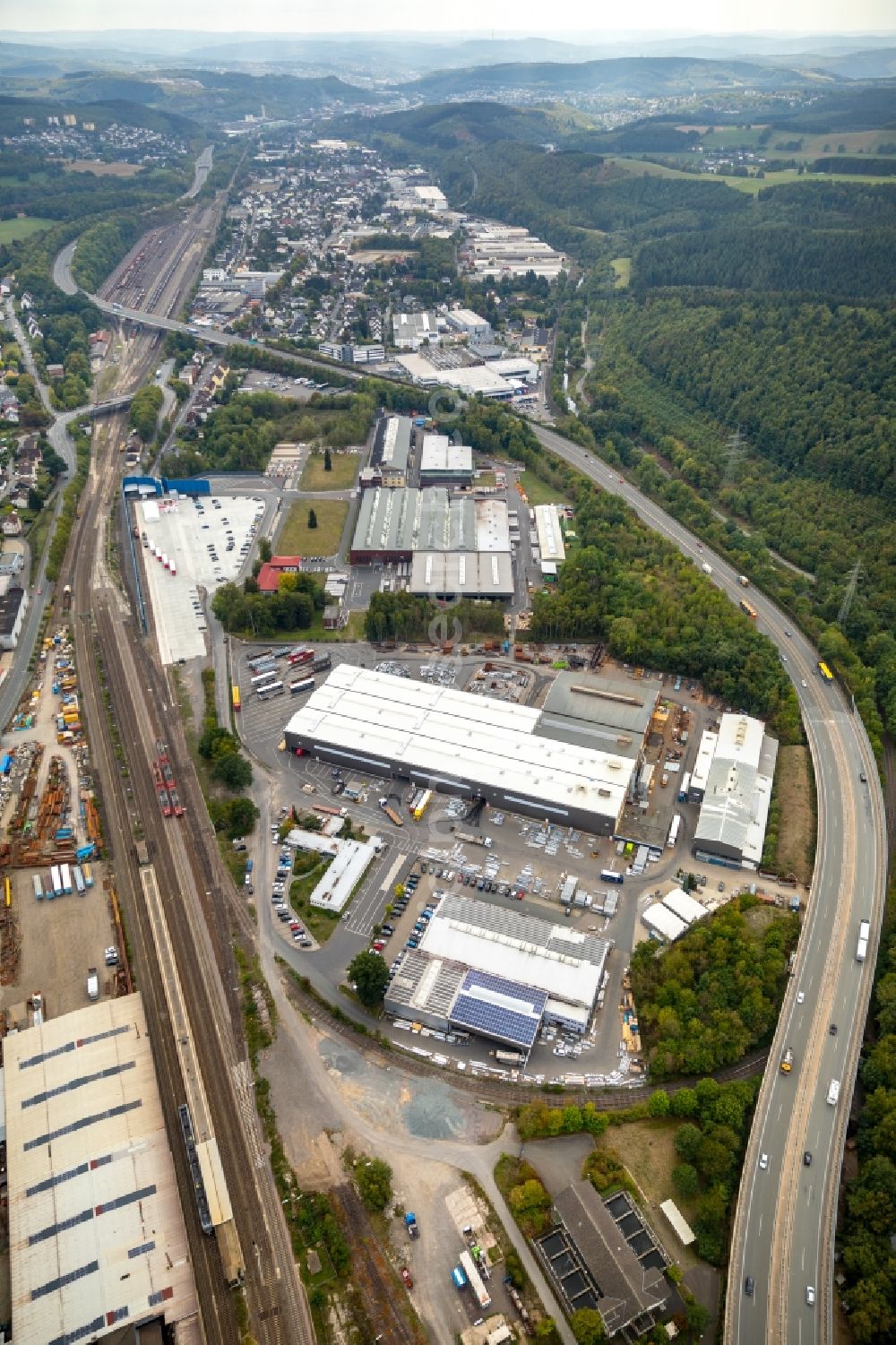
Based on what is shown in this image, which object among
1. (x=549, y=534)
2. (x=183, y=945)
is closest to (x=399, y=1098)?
(x=183, y=945)

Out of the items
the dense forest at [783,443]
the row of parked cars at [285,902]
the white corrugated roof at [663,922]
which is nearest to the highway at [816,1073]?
the white corrugated roof at [663,922]

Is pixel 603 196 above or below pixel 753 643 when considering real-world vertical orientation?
above

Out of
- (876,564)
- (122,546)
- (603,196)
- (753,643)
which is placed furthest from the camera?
(603,196)

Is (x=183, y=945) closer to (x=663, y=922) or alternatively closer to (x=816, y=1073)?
(x=663, y=922)

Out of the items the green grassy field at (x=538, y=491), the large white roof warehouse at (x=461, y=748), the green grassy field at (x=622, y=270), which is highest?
the green grassy field at (x=622, y=270)


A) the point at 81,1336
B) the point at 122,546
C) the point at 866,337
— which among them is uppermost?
the point at 866,337

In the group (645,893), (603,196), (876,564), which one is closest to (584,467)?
(876,564)

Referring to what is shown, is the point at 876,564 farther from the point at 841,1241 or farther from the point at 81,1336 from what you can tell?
the point at 81,1336

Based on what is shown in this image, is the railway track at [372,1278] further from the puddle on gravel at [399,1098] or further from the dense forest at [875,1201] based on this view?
the dense forest at [875,1201]
